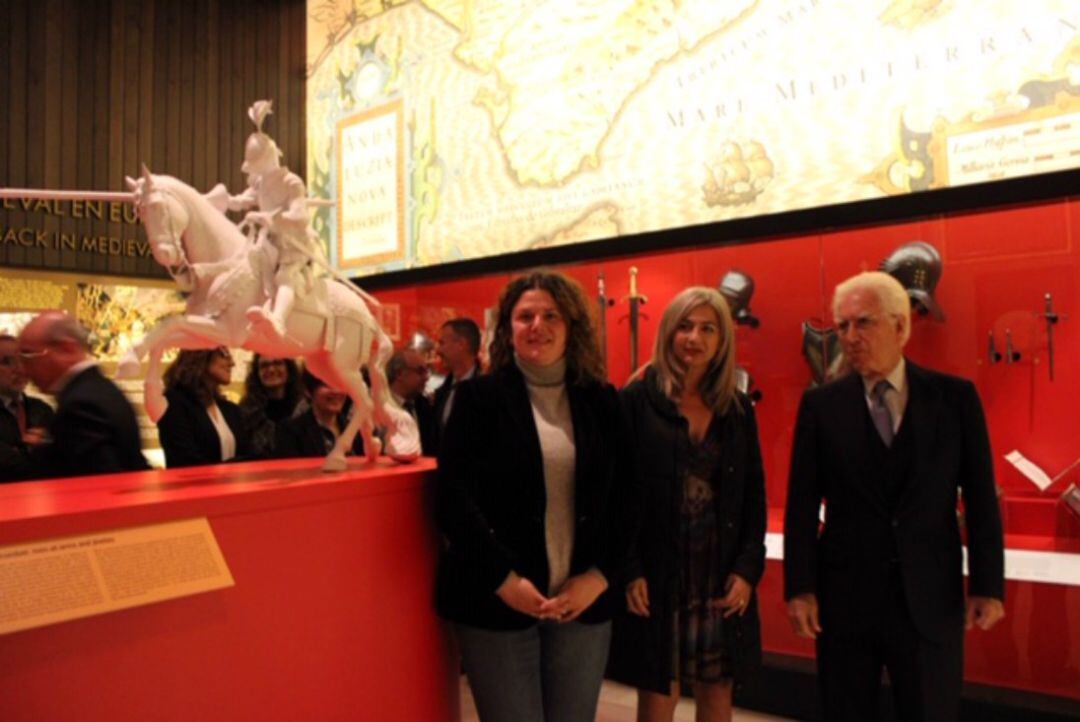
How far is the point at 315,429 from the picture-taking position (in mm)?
3822

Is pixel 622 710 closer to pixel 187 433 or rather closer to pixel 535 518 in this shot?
pixel 187 433

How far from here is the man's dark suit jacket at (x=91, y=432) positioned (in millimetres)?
2682

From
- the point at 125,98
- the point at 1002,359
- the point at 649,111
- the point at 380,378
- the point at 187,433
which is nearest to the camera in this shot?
the point at 380,378

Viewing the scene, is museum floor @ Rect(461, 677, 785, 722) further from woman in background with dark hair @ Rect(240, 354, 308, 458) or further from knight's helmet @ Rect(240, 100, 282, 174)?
knight's helmet @ Rect(240, 100, 282, 174)

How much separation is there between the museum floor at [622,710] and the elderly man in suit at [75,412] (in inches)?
77.8

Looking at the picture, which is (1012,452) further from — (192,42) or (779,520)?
(192,42)

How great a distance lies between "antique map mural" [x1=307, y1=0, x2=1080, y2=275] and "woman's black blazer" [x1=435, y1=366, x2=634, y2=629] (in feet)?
11.2

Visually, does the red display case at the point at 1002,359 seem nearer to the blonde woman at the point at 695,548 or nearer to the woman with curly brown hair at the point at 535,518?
the blonde woman at the point at 695,548

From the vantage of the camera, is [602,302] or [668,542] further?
[602,302]

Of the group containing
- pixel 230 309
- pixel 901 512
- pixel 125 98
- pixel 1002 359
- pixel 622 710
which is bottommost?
pixel 622 710

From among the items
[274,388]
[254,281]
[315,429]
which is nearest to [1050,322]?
[315,429]

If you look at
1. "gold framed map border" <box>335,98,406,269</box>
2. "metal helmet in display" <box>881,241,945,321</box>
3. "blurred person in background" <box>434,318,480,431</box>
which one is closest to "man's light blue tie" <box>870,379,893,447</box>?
"metal helmet in display" <box>881,241,945,321</box>

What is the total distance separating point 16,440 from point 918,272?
436cm

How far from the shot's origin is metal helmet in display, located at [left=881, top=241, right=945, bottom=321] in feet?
13.9
